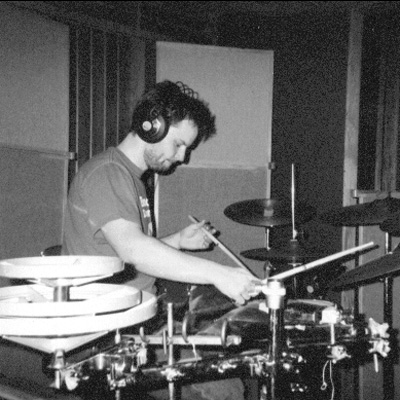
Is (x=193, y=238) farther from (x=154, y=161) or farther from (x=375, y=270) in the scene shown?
(x=375, y=270)

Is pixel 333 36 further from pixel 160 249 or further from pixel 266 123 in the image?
pixel 160 249

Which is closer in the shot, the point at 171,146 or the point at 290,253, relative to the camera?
the point at 171,146

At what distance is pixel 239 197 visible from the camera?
307 cm

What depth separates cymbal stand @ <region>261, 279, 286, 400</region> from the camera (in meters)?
1.24

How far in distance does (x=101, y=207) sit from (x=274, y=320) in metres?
0.77

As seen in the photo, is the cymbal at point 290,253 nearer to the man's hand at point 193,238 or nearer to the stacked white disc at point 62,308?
the man's hand at point 193,238

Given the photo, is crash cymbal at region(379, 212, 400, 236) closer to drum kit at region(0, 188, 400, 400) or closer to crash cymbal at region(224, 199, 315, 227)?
drum kit at region(0, 188, 400, 400)

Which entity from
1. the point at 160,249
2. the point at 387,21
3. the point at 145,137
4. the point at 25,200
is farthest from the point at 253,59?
the point at 160,249

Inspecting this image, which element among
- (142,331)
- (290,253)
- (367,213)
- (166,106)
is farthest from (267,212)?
(142,331)

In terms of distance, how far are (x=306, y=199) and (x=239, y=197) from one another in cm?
45

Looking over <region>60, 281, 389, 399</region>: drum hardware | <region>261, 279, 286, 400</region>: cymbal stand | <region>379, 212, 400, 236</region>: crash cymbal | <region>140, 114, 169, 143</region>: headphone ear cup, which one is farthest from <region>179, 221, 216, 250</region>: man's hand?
<region>261, 279, 286, 400</region>: cymbal stand

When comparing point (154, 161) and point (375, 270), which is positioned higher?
point (154, 161)

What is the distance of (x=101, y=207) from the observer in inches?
69.1

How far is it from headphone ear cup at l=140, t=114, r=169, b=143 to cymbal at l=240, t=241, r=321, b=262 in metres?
0.78
